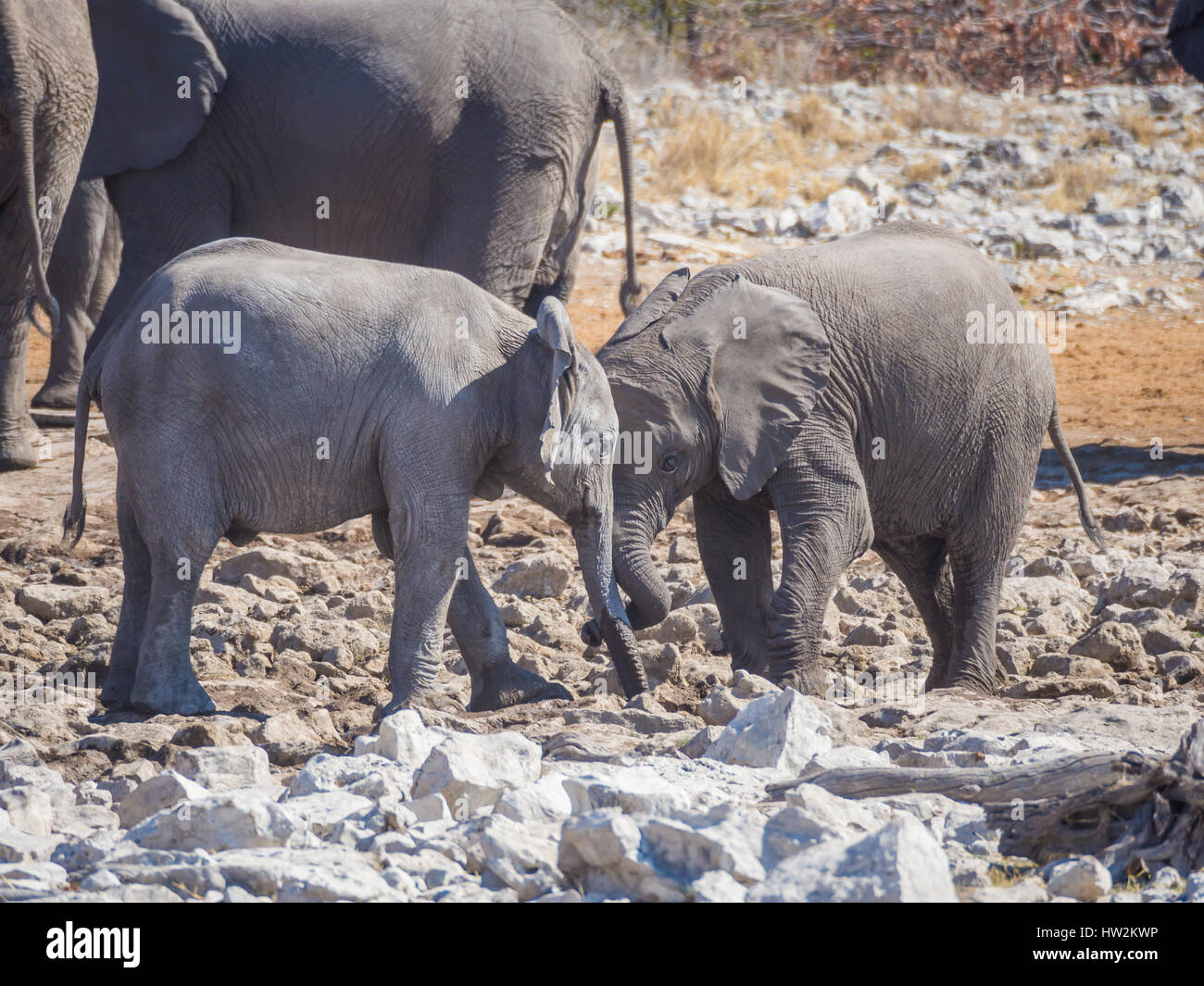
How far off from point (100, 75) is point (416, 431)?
154 inches

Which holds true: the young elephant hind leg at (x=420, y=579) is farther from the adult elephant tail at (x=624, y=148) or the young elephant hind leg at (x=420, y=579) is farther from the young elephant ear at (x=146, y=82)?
the young elephant ear at (x=146, y=82)

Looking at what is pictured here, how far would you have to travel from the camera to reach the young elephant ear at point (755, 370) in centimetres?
632

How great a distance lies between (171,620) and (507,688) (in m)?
1.08

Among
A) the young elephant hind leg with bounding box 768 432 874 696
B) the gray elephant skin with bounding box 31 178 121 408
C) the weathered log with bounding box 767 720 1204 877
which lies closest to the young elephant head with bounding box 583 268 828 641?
the young elephant hind leg with bounding box 768 432 874 696

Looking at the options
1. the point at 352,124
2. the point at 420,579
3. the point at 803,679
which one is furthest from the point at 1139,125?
the point at 420,579

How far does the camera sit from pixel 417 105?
337 inches

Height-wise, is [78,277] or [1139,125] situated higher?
[1139,125]

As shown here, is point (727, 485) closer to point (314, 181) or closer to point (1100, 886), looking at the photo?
point (1100, 886)

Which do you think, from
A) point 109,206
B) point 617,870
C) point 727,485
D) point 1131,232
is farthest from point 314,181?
point 1131,232

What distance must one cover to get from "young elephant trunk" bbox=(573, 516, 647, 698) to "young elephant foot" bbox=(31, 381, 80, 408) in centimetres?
492

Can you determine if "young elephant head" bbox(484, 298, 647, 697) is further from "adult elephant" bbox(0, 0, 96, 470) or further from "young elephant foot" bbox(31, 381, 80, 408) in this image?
"young elephant foot" bbox(31, 381, 80, 408)

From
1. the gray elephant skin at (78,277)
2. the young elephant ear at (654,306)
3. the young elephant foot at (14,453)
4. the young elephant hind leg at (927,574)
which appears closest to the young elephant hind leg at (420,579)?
the young elephant ear at (654,306)

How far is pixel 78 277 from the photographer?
9516 millimetres

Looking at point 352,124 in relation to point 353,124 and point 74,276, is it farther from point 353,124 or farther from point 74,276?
point 74,276
